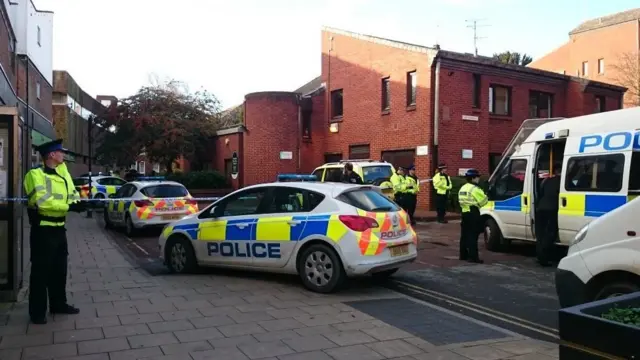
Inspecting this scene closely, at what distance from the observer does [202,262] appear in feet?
27.9

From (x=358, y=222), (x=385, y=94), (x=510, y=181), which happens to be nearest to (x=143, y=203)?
(x=358, y=222)

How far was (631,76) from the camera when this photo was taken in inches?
1367

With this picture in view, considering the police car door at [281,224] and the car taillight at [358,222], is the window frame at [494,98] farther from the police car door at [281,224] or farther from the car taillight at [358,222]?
the car taillight at [358,222]

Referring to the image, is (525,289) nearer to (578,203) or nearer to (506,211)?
(578,203)

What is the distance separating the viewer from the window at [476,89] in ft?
69.3

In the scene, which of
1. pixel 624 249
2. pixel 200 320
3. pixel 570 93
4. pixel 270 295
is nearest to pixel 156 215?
pixel 270 295

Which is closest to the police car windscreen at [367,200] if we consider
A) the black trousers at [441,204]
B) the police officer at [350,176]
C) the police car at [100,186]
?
the police officer at [350,176]

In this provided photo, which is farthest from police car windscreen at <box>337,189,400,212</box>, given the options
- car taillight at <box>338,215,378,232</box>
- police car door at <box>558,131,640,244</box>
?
police car door at <box>558,131,640,244</box>

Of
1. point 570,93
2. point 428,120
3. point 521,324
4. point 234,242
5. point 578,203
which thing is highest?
point 570,93

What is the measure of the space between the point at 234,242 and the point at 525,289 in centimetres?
417

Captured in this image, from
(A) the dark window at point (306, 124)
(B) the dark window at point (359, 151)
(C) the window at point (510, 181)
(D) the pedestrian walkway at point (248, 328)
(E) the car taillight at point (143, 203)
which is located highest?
(A) the dark window at point (306, 124)

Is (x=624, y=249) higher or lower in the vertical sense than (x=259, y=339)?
higher

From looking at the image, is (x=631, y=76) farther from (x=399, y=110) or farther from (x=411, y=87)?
(x=399, y=110)

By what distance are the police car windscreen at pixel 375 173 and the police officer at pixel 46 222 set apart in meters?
10.6
